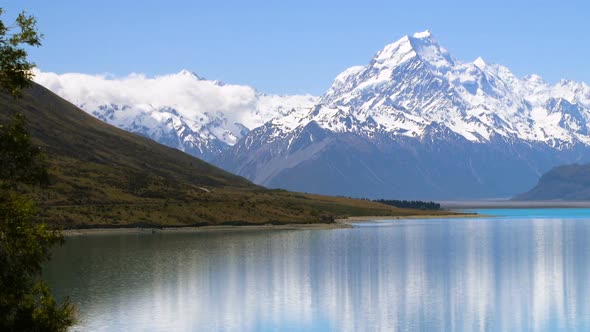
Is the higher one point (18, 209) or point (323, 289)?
point (18, 209)

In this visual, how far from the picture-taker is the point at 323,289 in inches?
4739

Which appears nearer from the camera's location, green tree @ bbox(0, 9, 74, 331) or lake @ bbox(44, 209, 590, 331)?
green tree @ bbox(0, 9, 74, 331)

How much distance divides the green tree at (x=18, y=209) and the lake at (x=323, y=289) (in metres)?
42.8

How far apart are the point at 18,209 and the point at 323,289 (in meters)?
80.8

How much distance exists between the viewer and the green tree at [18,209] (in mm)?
41844

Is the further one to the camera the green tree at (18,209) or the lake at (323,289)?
the lake at (323,289)

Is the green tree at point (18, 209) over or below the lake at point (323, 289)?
over

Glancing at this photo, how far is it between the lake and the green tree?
140 feet

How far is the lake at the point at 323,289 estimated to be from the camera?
91562 millimetres

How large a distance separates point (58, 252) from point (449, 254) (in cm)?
7169

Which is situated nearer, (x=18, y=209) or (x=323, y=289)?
(x=18, y=209)

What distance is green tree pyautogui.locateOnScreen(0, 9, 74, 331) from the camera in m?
41.8

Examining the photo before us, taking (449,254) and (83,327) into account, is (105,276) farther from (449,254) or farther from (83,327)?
(449,254)

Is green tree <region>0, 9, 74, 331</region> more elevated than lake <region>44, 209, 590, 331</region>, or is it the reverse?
green tree <region>0, 9, 74, 331</region>
